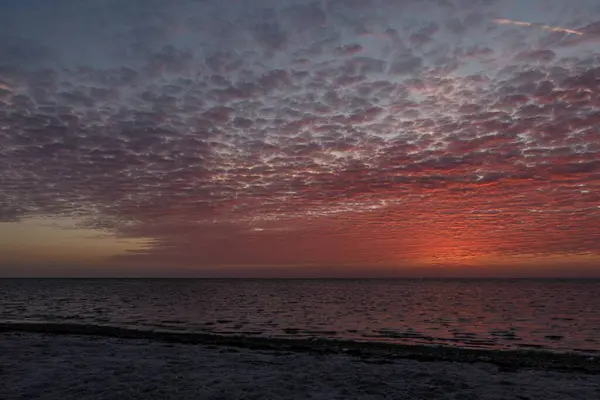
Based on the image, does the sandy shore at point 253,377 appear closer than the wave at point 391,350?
Yes

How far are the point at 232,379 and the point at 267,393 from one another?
103 inches

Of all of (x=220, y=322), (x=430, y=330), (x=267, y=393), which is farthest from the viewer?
(x=220, y=322)

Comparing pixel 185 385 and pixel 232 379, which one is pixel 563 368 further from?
pixel 185 385

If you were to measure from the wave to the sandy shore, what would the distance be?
1.35 m

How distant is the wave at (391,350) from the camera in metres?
21.8

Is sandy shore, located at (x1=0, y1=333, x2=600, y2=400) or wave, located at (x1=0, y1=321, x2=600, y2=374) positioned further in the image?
wave, located at (x1=0, y1=321, x2=600, y2=374)

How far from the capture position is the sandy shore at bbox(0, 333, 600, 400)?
1557cm

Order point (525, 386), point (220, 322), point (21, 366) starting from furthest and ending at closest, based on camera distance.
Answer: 1. point (220, 322)
2. point (21, 366)
3. point (525, 386)

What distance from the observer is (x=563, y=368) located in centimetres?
2052

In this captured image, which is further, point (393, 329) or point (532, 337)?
point (393, 329)

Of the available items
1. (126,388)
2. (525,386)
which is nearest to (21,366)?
(126,388)

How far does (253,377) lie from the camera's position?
59.9 feet

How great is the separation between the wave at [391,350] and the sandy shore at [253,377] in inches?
53.2

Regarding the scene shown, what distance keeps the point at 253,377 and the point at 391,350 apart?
10.3 metres
